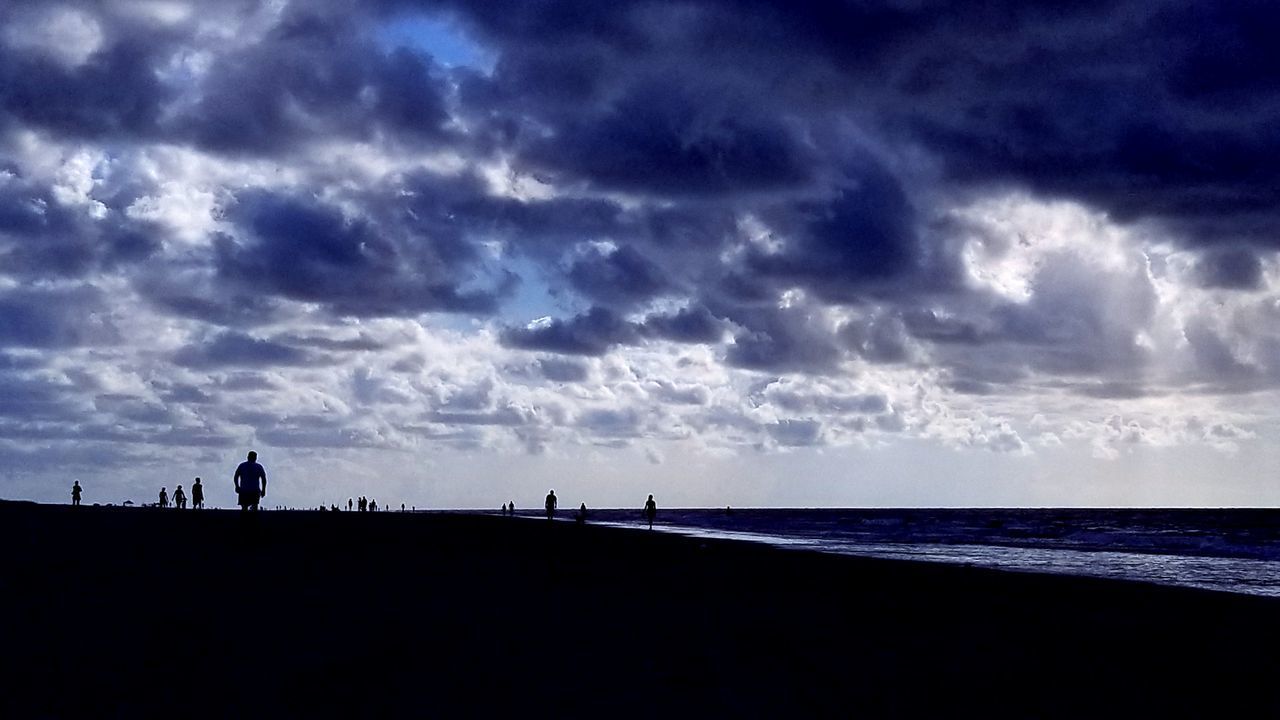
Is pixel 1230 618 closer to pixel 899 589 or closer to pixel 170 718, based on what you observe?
pixel 899 589

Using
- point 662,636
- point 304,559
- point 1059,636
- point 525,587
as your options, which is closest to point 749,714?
point 662,636

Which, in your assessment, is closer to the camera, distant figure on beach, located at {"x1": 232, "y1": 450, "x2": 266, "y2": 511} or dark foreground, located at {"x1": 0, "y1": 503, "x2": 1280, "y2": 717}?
dark foreground, located at {"x1": 0, "y1": 503, "x2": 1280, "y2": 717}

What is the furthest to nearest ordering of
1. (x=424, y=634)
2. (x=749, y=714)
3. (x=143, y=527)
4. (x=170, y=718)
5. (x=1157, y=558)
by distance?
(x=1157, y=558)
(x=143, y=527)
(x=424, y=634)
(x=749, y=714)
(x=170, y=718)

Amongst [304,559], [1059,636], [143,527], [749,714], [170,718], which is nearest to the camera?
[170,718]

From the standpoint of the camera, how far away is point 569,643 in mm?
11977

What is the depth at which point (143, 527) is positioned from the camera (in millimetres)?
31547

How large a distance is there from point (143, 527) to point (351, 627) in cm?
2262

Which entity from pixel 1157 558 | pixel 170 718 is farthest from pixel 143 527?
pixel 1157 558

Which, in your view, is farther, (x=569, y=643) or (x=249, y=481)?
(x=249, y=481)

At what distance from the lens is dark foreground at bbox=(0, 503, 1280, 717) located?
352 inches

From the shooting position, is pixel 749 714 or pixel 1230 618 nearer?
pixel 749 714

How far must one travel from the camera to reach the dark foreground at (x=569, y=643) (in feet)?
29.4

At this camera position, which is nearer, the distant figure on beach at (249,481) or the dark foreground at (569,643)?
the dark foreground at (569,643)

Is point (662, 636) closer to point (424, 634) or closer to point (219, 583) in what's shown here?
point (424, 634)
